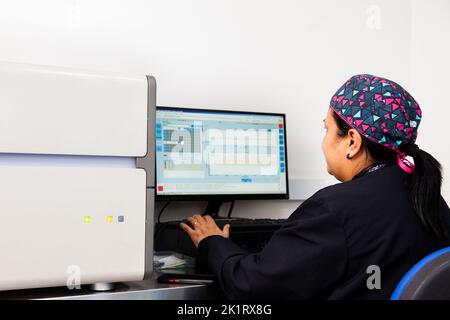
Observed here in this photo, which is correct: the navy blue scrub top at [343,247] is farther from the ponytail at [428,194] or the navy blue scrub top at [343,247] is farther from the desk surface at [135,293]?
the desk surface at [135,293]

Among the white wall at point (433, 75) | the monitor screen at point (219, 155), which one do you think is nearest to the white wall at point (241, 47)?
the white wall at point (433, 75)

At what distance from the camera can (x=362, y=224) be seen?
1.01 meters

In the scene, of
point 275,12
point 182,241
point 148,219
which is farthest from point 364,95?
point 275,12

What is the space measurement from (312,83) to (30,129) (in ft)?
4.21

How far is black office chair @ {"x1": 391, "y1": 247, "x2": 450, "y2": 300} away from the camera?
86 cm

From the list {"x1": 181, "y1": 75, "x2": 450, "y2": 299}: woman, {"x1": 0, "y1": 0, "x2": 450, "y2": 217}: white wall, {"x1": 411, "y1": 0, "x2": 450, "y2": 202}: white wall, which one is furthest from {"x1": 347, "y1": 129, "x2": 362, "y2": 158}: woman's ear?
{"x1": 411, "y1": 0, "x2": 450, "y2": 202}: white wall

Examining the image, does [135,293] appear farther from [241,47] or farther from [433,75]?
[433,75]

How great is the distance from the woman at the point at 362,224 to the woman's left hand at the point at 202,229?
80 mm

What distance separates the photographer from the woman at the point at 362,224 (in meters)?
1.01

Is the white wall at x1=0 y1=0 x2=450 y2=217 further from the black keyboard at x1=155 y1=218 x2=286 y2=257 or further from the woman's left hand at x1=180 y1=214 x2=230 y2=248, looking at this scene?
the woman's left hand at x1=180 y1=214 x2=230 y2=248

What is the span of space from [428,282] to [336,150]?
17.3 inches

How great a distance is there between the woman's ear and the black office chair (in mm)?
→ 356

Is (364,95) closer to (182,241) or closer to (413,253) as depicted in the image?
(413,253)

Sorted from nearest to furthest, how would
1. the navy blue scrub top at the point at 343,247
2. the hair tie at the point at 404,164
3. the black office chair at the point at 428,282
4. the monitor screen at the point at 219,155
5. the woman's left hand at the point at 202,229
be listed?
the black office chair at the point at 428,282, the navy blue scrub top at the point at 343,247, the hair tie at the point at 404,164, the woman's left hand at the point at 202,229, the monitor screen at the point at 219,155
